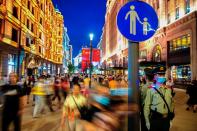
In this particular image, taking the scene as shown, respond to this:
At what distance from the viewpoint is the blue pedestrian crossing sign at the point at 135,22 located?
412 centimetres

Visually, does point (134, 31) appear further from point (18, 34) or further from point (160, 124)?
point (18, 34)

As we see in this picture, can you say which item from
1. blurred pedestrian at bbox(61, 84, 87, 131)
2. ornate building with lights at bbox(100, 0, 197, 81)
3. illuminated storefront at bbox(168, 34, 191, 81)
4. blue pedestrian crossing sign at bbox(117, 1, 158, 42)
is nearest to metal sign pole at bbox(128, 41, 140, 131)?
blue pedestrian crossing sign at bbox(117, 1, 158, 42)

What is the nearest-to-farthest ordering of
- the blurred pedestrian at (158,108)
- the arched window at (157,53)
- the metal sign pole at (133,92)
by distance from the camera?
the metal sign pole at (133,92)
the blurred pedestrian at (158,108)
the arched window at (157,53)

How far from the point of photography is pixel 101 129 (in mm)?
3773

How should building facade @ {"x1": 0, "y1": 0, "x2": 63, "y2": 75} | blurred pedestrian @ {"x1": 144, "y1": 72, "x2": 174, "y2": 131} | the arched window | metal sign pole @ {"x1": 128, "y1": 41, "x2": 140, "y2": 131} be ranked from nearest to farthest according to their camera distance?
metal sign pole @ {"x1": 128, "y1": 41, "x2": 140, "y2": 131} → blurred pedestrian @ {"x1": 144, "y1": 72, "x2": 174, "y2": 131} → building facade @ {"x1": 0, "y1": 0, "x2": 63, "y2": 75} → the arched window

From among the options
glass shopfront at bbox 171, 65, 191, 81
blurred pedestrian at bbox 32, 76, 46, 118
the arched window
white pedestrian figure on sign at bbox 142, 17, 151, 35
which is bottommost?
blurred pedestrian at bbox 32, 76, 46, 118

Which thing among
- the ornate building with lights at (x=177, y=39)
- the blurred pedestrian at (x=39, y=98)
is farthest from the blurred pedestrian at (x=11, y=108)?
the ornate building with lights at (x=177, y=39)

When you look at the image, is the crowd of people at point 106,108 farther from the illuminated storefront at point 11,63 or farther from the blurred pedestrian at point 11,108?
the illuminated storefront at point 11,63

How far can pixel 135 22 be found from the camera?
417 cm

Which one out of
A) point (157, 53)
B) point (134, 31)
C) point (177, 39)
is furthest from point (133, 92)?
point (157, 53)

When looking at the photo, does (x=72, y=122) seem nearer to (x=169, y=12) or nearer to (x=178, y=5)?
(x=178, y=5)

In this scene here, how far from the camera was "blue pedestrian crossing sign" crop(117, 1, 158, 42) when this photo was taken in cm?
412

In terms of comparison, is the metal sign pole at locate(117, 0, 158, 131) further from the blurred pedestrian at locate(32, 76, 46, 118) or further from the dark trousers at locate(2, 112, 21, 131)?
the blurred pedestrian at locate(32, 76, 46, 118)

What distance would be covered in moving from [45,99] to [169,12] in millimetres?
28959
